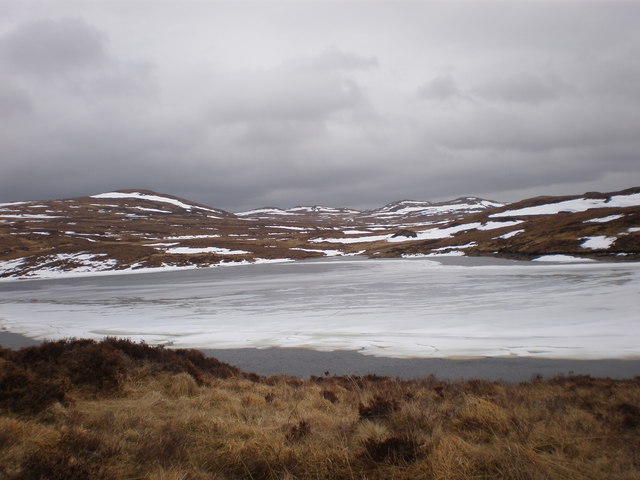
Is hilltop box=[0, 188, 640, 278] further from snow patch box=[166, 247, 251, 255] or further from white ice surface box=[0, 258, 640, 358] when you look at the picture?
white ice surface box=[0, 258, 640, 358]

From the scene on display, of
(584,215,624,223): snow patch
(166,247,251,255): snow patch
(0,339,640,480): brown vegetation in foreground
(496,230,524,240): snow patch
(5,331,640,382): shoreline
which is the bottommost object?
(5,331,640,382): shoreline

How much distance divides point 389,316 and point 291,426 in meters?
12.6

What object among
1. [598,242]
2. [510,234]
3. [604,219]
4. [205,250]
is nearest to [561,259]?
[598,242]

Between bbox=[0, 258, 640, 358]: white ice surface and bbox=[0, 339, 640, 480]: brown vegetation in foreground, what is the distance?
4.58 metres

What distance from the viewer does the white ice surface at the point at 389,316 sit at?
13.3 meters

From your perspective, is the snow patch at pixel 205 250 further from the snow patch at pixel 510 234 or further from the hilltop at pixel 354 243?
the snow patch at pixel 510 234

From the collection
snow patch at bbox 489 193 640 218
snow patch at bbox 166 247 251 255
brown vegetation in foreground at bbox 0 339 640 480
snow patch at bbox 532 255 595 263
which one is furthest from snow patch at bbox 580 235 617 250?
snow patch at bbox 166 247 251 255

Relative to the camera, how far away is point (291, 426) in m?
5.95

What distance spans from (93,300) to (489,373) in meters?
25.7

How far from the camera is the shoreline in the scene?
10184 millimetres

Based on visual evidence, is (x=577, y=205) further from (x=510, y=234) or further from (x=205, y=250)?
(x=205, y=250)

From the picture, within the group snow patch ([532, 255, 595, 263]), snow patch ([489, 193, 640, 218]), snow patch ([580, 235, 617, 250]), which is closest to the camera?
snow patch ([532, 255, 595, 263])

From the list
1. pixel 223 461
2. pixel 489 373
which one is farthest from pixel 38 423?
pixel 489 373

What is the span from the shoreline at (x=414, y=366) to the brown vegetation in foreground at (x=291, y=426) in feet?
4.27
